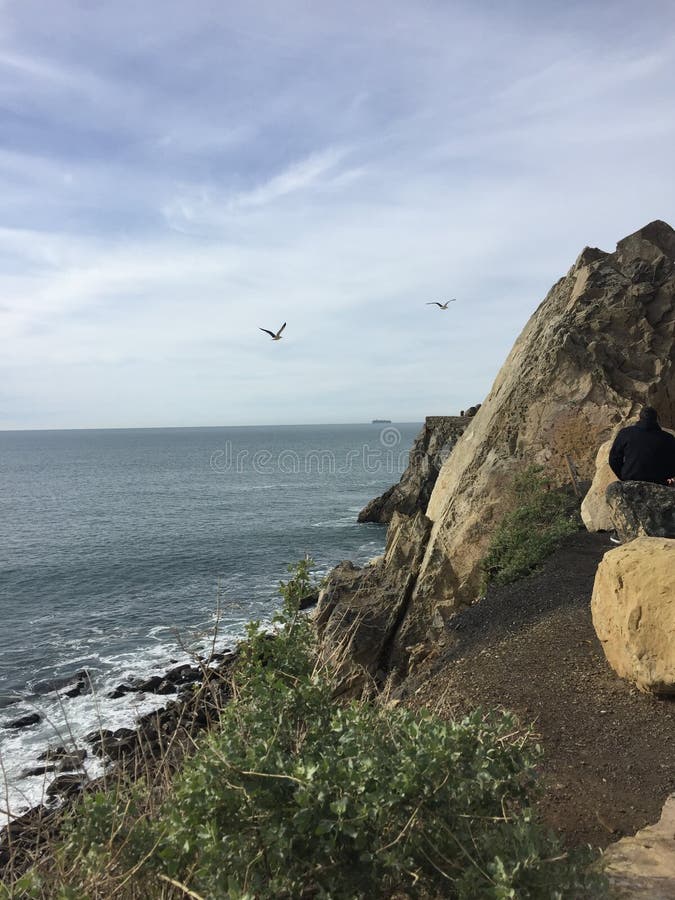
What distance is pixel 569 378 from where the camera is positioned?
17.0 m

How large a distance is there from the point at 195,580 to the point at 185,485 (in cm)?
5005

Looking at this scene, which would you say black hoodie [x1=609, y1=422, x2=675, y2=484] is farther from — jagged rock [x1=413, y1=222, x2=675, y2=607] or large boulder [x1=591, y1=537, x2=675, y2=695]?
jagged rock [x1=413, y1=222, x2=675, y2=607]

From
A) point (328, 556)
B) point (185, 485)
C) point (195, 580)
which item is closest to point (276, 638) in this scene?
point (195, 580)

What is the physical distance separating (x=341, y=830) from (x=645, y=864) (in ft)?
7.48

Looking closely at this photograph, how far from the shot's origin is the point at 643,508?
825 centimetres

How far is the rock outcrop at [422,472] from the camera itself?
47656 millimetres

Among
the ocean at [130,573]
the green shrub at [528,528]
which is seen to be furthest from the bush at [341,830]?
the green shrub at [528,528]

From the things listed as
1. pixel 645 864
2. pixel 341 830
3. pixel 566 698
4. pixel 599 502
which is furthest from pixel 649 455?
pixel 341 830

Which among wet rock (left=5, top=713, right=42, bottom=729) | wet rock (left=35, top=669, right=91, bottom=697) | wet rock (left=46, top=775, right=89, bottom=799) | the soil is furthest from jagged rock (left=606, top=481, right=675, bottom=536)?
wet rock (left=35, top=669, right=91, bottom=697)

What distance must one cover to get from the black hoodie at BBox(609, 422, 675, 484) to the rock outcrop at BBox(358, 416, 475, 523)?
36487 mm

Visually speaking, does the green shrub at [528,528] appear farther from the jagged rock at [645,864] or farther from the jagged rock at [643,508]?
the jagged rock at [645,864]

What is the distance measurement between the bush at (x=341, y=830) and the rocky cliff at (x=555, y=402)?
401 inches

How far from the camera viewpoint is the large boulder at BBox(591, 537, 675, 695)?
21.7ft

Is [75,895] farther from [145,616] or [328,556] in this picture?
[328,556]
